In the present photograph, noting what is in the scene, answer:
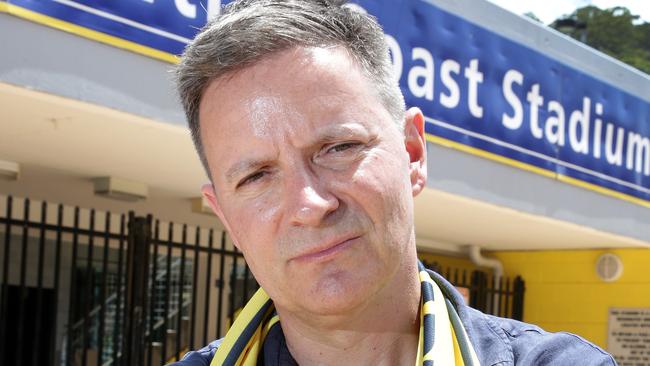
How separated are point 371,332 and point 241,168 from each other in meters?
0.34

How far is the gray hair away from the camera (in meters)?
1.54

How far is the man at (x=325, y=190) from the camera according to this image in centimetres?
146

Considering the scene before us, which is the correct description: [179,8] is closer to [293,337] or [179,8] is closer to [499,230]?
[293,337]

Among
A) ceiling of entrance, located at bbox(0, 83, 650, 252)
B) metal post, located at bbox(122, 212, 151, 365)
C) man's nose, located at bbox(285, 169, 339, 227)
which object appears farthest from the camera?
metal post, located at bbox(122, 212, 151, 365)

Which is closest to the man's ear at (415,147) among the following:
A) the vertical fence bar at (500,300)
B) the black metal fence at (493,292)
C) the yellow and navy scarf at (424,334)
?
the yellow and navy scarf at (424,334)

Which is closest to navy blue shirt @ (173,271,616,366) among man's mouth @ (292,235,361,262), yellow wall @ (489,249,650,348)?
man's mouth @ (292,235,361,262)

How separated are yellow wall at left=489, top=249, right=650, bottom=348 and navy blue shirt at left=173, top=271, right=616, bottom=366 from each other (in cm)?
771

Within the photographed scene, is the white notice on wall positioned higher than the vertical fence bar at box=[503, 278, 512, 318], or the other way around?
the vertical fence bar at box=[503, 278, 512, 318]

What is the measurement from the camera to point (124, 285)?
6723 mm

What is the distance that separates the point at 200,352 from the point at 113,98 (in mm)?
2534

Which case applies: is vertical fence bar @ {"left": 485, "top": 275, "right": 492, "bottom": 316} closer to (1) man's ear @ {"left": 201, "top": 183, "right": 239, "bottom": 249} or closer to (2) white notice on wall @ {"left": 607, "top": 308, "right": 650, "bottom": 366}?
(2) white notice on wall @ {"left": 607, "top": 308, "right": 650, "bottom": 366}

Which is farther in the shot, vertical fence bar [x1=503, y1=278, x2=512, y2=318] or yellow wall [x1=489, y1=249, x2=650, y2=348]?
vertical fence bar [x1=503, y1=278, x2=512, y2=318]

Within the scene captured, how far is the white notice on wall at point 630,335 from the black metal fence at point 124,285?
935 mm

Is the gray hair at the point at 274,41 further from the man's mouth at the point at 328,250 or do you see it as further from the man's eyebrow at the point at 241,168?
the man's mouth at the point at 328,250
